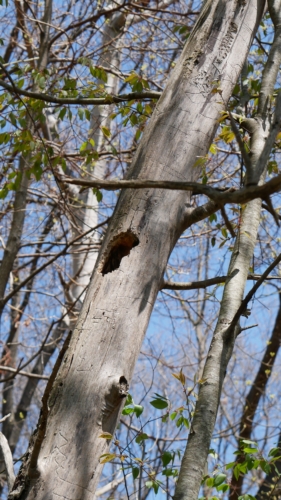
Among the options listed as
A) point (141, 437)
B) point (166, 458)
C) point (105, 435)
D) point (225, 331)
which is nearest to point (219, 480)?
point (166, 458)

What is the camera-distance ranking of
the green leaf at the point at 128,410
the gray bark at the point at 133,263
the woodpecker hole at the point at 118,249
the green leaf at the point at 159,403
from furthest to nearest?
1. the green leaf at the point at 128,410
2. the green leaf at the point at 159,403
3. the woodpecker hole at the point at 118,249
4. the gray bark at the point at 133,263

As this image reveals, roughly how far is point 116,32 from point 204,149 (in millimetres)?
5537

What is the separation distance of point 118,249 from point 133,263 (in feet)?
0.39

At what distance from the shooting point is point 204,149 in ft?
8.30

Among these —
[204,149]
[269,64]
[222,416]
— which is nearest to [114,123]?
[269,64]

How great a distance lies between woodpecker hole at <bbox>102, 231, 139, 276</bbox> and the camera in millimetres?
2266

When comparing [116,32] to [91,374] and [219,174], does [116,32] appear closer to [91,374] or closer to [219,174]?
[219,174]

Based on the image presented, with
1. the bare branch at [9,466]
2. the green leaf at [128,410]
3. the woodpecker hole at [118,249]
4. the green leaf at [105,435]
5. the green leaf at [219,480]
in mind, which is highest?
the woodpecker hole at [118,249]

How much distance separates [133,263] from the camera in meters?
2.21

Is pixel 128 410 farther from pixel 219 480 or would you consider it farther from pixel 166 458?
pixel 219 480

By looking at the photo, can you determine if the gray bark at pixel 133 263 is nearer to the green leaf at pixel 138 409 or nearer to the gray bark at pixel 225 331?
the gray bark at pixel 225 331

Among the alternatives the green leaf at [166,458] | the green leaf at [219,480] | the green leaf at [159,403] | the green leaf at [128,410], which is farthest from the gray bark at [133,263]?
the green leaf at [219,480]

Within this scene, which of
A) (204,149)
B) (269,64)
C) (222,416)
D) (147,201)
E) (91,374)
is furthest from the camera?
(222,416)

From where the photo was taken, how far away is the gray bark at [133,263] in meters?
1.88
